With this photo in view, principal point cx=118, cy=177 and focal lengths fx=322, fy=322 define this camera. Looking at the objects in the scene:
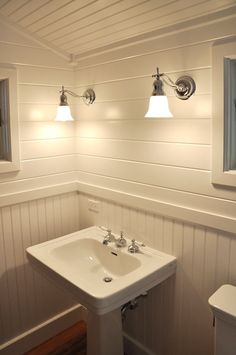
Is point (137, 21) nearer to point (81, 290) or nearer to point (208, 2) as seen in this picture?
point (208, 2)

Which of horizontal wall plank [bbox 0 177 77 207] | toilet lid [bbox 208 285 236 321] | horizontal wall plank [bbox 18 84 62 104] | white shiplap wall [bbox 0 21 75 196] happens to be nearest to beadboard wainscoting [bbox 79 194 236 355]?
toilet lid [bbox 208 285 236 321]

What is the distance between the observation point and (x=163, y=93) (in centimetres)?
144

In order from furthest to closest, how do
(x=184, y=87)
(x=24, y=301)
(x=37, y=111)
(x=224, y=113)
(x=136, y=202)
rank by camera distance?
(x=24, y=301) → (x=37, y=111) → (x=136, y=202) → (x=184, y=87) → (x=224, y=113)

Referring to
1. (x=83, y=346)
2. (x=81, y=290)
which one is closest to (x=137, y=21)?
(x=81, y=290)

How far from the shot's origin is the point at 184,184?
5.36 feet

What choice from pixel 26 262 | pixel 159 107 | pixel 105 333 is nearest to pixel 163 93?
pixel 159 107

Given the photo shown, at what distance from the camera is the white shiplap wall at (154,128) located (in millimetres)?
1486

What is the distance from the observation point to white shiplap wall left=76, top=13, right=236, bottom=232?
4.88 feet

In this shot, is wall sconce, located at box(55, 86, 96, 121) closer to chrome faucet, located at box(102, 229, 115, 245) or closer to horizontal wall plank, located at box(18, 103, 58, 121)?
horizontal wall plank, located at box(18, 103, 58, 121)

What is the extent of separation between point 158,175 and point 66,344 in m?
1.40

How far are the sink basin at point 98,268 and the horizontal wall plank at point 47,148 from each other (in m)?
0.56

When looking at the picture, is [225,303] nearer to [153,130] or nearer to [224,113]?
[224,113]

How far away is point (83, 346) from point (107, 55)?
1.93m

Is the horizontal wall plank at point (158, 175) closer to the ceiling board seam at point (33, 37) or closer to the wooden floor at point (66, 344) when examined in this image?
the ceiling board seam at point (33, 37)
